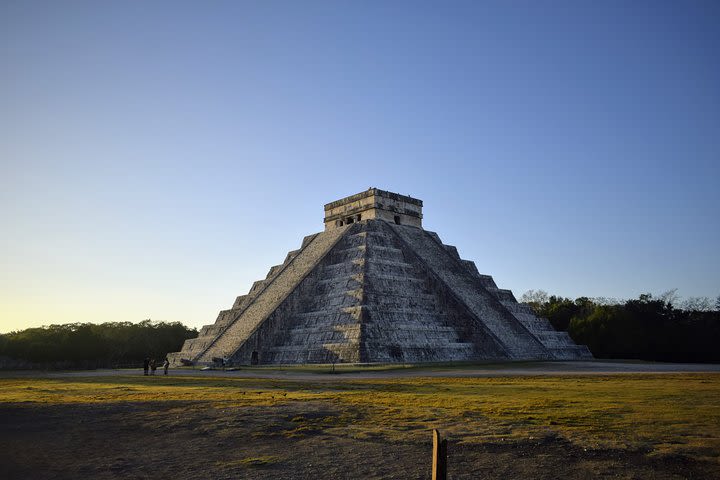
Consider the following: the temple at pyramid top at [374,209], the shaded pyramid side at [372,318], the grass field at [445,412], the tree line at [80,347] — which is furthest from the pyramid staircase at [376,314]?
the tree line at [80,347]

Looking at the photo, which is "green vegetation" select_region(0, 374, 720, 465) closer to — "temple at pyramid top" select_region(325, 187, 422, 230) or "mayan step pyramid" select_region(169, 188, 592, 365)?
"mayan step pyramid" select_region(169, 188, 592, 365)

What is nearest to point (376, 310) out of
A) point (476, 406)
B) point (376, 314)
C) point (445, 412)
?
point (376, 314)

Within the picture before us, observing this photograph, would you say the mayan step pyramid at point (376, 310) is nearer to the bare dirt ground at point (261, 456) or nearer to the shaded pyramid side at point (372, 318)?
the shaded pyramid side at point (372, 318)

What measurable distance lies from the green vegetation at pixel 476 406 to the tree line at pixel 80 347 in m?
30.7

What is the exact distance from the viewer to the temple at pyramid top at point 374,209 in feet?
124

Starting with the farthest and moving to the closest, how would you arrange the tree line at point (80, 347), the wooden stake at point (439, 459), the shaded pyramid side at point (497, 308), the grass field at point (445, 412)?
the tree line at point (80, 347)
the shaded pyramid side at point (497, 308)
the grass field at point (445, 412)
the wooden stake at point (439, 459)

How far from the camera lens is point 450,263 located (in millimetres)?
36562

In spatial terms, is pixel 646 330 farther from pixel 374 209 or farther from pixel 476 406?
pixel 476 406

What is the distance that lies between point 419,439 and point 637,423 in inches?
139

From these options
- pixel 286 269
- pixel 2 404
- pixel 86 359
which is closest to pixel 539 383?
pixel 2 404

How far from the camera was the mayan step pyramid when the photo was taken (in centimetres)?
2702

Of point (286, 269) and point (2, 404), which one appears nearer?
point (2, 404)

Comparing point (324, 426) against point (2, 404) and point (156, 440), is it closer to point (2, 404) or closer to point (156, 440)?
point (156, 440)

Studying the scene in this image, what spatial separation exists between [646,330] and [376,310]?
27.2 metres
